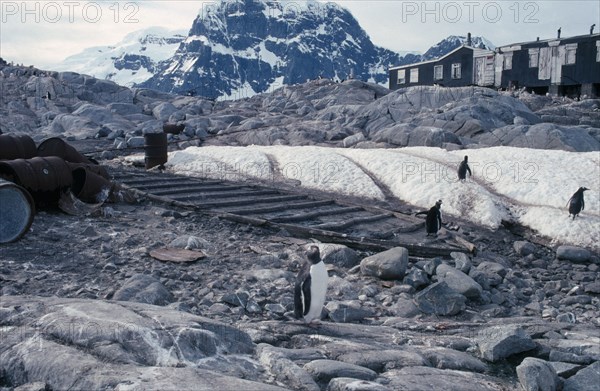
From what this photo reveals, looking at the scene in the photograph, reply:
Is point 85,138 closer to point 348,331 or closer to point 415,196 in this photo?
point 415,196

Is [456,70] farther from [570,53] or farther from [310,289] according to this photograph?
[310,289]

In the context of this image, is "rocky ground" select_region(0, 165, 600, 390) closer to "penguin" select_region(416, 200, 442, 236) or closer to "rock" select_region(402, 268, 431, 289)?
"rock" select_region(402, 268, 431, 289)

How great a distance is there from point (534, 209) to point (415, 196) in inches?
139

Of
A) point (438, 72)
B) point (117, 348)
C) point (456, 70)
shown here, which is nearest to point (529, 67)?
point (456, 70)

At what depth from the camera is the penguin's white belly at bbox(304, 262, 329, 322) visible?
6.35 m

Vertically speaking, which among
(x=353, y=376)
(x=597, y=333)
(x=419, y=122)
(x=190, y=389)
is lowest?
(x=597, y=333)

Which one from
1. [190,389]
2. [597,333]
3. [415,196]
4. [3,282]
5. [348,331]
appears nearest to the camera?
[190,389]

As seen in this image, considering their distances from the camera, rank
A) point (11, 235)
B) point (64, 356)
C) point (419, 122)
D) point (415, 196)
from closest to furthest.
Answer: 1. point (64, 356)
2. point (11, 235)
3. point (415, 196)
4. point (419, 122)

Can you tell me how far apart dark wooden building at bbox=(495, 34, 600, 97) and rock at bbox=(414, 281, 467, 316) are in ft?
154

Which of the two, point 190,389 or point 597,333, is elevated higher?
point 190,389

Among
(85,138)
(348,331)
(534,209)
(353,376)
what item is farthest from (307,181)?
(85,138)

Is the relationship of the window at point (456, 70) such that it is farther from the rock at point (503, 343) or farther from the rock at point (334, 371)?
the rock at point (334, 371)

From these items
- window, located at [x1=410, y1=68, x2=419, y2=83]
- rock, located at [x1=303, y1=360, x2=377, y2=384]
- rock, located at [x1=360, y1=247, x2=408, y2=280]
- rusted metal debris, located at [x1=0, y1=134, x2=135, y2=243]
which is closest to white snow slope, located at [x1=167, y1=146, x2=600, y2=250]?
rock, located at [x1=360, y1=247, x2=408, y2=280]

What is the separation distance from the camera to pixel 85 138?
99.0ft
